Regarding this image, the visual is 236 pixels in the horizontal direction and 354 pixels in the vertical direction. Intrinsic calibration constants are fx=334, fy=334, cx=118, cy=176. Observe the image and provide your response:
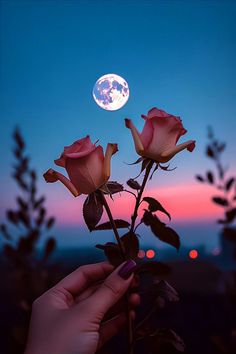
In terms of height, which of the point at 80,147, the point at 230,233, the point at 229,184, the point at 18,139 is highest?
the point at 18,139

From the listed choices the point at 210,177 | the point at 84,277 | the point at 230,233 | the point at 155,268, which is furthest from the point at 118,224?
the point at 210,177

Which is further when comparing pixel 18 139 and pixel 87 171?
pixel 18 139

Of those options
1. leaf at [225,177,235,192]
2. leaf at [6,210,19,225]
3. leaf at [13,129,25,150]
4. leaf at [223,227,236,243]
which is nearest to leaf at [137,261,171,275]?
leaf at [223,227,236,243]

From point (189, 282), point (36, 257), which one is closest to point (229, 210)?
point (36, 257)

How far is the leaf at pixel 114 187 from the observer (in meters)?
0.64

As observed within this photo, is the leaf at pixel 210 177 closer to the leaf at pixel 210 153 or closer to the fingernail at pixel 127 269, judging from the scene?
the leaf at pixel 210 153

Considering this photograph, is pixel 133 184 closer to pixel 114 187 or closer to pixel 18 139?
pixel 114 187

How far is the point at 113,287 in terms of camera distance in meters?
0.68

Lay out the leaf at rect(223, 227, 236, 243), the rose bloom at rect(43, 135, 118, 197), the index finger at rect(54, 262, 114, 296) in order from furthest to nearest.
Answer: the leaf at rect(223, 227, 236, 243) → the index finger at rect(54, 262, 114, 296) → the rose bloom at rect(43, 135, 118, 197)

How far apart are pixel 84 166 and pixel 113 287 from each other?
256mm

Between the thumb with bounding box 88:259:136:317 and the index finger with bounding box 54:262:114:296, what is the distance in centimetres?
16

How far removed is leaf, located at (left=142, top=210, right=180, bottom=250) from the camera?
0.67m

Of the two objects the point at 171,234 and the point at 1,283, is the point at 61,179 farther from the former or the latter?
the point at 1,283

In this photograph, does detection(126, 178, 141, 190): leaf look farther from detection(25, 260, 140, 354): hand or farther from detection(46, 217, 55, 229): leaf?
detection(46, 217, 55, 229): leaf
